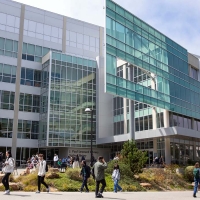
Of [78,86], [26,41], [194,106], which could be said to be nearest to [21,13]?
[26,41]

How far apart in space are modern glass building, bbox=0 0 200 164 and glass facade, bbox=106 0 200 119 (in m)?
0.12

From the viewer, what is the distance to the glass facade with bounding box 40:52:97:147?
1470 inches

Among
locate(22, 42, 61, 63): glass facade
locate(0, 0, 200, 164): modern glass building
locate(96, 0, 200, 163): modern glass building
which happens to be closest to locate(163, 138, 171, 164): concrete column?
locate(96, 0, 200, 163): modern glass building

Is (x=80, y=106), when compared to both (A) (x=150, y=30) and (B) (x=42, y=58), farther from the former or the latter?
(A) (x=150, y=30)

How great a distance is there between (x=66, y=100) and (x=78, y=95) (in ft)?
6.45

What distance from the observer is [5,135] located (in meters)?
37.6

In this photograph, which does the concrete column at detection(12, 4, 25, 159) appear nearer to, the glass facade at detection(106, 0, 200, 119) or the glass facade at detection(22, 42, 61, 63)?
the glass facade at detection(22, 42, 61, 63)

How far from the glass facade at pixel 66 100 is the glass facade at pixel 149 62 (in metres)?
11.2

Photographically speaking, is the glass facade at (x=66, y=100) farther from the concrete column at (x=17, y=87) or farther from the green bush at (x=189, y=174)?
the green bush at (x=189, y=174)

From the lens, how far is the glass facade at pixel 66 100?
37.3 meters

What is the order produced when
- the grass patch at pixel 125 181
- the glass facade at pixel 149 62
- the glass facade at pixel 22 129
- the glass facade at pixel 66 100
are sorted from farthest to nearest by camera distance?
the glass facade at pixel 22 129 → the glass facade at pixel 66 100 → the glass facade at pixel 149 62 → the grass patch at pixel 125 181

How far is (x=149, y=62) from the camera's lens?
31.6 meters

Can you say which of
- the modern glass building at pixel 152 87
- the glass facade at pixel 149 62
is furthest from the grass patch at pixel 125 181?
the glass facade at pixel 149 62

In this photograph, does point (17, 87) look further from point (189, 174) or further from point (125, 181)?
point (125, 181)
